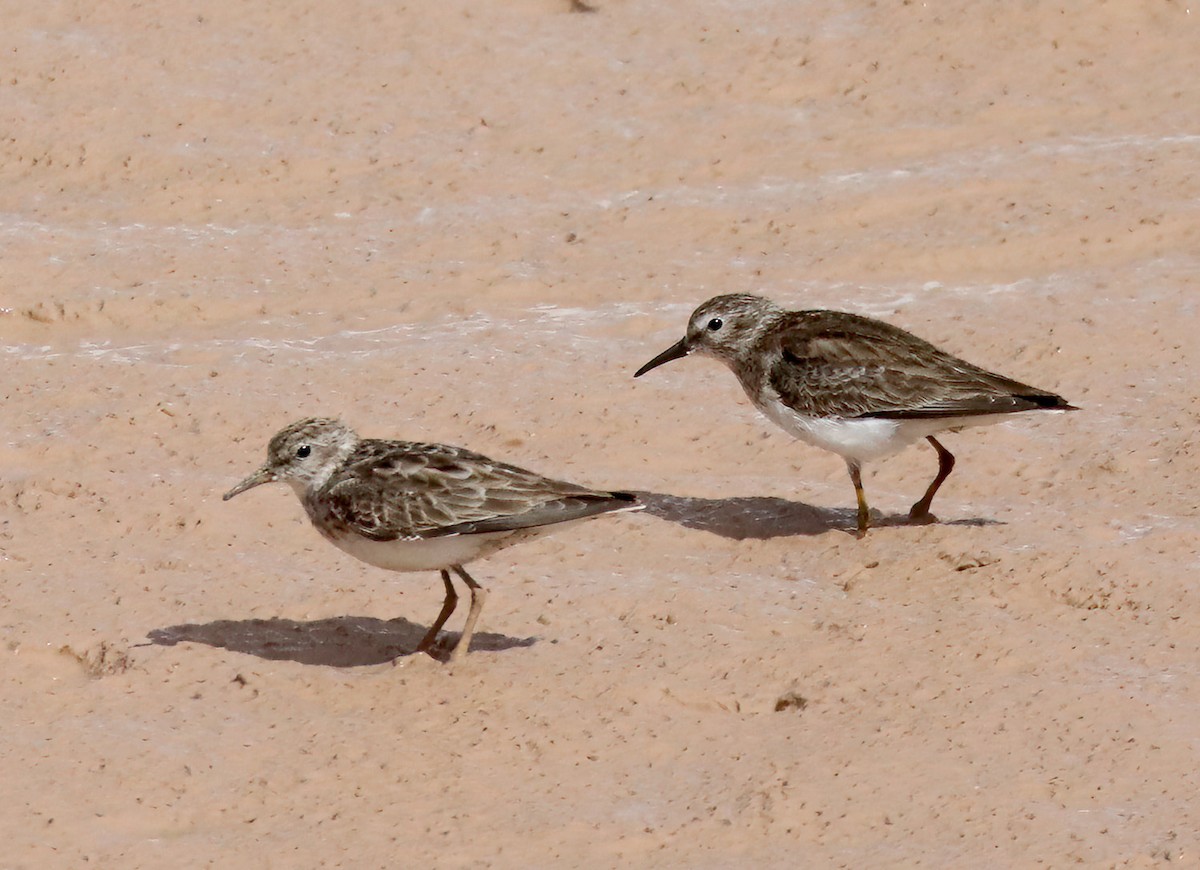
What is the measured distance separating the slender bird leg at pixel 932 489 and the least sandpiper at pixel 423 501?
8.36 ft

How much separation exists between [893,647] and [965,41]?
9.16 meters

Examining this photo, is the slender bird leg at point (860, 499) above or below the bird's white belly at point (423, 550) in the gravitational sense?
below

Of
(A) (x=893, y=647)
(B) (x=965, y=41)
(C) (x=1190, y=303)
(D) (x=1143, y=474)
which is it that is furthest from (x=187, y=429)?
(B) (x=965, y=41)

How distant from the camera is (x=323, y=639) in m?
10.2

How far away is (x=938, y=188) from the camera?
51.5 ft

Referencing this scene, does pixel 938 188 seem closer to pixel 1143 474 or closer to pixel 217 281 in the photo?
pixel 1143 474

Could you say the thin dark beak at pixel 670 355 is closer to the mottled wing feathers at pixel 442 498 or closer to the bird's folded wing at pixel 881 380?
the bird's folded wing at pixel 881 380

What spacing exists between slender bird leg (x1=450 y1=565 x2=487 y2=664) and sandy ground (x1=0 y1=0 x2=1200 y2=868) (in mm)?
93

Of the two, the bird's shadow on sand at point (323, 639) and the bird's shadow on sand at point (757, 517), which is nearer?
the bird's shadow on sand at point (323, 639)

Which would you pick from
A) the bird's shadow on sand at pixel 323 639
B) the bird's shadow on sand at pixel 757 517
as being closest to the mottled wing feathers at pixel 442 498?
the bird's shadow on sand at pixel 323 639

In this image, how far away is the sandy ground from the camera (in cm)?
870

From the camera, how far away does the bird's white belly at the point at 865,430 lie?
37.0ft

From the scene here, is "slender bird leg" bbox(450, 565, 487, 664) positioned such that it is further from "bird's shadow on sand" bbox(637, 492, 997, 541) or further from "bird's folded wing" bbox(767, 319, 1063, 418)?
"bird's folded wing" bbox(767, 319, 1063, 418)

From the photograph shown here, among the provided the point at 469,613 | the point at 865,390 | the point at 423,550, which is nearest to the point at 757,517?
the point at 865,390
